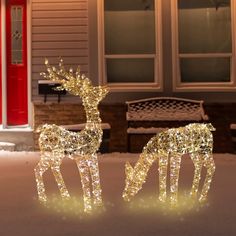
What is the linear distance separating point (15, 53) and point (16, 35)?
0.35 m

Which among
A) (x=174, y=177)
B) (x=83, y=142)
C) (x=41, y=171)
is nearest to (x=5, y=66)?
(x=41, y=171)

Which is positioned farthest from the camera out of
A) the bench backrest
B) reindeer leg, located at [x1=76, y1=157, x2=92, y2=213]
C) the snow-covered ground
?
the bench backrest

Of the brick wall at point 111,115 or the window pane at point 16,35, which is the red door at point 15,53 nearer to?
the window pane at point 16,35

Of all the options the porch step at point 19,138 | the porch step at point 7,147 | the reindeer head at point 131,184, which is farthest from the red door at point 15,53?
the reindeer head at point 131,184

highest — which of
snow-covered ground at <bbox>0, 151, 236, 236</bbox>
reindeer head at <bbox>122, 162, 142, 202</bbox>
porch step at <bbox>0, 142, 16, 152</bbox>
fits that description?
porch step at <bbox>0, 142, 16, 152</bbox>

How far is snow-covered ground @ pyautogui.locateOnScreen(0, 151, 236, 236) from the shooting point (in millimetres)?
4289

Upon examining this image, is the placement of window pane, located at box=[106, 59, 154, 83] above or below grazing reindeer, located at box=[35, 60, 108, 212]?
above

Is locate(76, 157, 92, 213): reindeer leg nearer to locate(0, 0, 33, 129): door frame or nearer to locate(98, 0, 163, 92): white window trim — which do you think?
locate(98, 0, 163, 92): white window trim

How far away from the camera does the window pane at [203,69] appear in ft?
34.9

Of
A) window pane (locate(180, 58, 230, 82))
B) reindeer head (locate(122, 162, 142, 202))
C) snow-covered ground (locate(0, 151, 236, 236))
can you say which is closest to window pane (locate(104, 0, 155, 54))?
window pane (locate(180, 58, 230, 82))

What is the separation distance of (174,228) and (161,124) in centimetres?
587

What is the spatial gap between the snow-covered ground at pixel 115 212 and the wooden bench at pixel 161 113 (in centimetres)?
313

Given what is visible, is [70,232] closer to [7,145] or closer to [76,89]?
[76,89]

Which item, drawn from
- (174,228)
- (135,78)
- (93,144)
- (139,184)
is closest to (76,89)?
(93,144)
